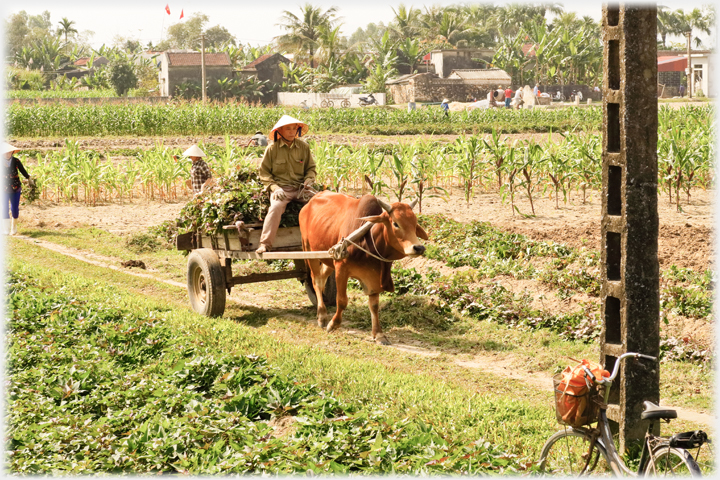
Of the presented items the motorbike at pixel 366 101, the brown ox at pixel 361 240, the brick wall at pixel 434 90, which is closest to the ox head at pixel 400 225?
the brown ox at pixel 361 240

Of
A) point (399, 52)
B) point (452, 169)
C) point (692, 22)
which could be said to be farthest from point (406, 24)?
point (452, 169)

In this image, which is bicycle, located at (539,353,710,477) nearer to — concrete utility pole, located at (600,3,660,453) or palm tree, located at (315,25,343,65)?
concrete utility pole, located at (600,3,660,453)

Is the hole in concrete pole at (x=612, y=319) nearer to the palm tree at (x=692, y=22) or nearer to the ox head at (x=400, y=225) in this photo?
the ox head at (x=400, y=225)

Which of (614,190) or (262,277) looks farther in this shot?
(262,277)

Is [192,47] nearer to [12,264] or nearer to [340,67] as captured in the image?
[340,67]

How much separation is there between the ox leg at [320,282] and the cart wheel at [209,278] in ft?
3.66

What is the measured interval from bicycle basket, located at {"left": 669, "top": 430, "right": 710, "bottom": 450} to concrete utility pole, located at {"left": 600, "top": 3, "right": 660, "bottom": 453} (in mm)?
988

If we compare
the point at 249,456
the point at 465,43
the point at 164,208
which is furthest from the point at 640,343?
the point at 465,43

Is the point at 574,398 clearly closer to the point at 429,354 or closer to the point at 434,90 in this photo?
the point at 429,354

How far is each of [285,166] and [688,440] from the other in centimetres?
630

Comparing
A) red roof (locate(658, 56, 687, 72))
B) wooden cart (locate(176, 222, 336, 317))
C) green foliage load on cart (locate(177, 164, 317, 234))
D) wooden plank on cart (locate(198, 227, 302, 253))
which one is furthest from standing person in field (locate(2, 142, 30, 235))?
red roof (locate(658, 56, 687, 72))

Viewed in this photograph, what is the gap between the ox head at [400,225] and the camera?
8.00m

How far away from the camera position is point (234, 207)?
31.6ft

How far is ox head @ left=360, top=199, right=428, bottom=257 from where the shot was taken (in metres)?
8.00
